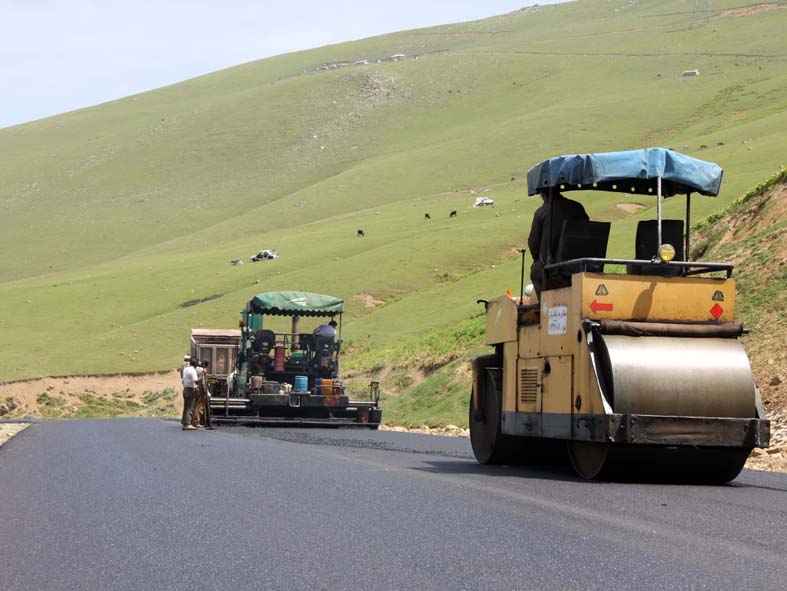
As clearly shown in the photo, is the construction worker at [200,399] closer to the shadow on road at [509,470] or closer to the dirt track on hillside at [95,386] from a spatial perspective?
the shadow on road at [509,470]

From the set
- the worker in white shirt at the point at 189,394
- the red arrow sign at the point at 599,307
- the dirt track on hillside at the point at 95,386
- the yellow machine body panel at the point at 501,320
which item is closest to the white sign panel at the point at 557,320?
the red arrow sign at the point at 599,307

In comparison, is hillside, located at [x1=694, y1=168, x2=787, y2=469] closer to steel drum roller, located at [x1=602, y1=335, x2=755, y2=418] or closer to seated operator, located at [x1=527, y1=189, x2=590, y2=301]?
steel drum roller, located at [x1=602, y1=335, x2=755, y2=418]

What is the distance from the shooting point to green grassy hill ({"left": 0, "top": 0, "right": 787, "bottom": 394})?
6181 centimetres

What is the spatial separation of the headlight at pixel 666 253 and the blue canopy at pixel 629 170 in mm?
999

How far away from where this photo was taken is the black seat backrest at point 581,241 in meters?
13.3

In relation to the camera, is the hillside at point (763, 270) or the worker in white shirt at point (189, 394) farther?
the worker in white shirt at point (189, 394)

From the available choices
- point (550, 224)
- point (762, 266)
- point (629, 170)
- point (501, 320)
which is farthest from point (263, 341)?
point (629, 170)

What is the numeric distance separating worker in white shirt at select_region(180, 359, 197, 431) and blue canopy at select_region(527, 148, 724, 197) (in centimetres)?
1431

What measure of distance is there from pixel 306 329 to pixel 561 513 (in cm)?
4214

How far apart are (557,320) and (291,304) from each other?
57.3 feet

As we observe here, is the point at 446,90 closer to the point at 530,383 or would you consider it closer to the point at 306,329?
the point at 306,329

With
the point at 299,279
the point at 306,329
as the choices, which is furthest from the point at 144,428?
the point at 299,279

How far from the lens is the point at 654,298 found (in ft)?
41.1

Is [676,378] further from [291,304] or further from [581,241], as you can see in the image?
[291,304]
